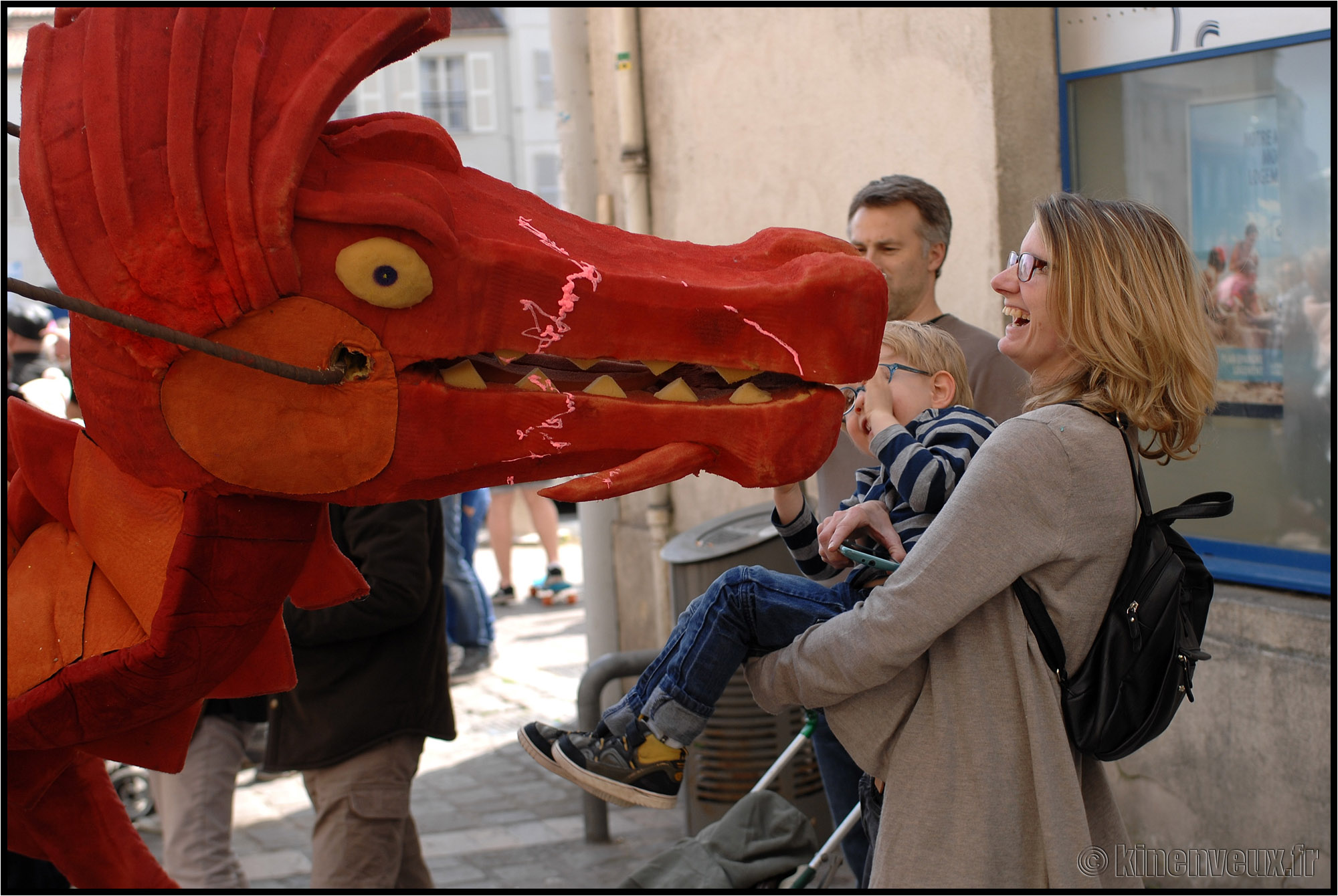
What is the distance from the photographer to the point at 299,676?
3.25 metres

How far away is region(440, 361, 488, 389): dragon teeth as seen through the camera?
154cm

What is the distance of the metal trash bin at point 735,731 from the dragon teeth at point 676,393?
9.52 ft

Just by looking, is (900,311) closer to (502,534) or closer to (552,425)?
(552,425)

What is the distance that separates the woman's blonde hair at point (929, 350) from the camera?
2426 mm

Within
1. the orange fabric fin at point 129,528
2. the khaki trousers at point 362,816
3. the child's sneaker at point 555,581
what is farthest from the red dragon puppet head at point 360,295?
the child's sneaker at point 555,581

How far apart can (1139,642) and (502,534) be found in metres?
8.14

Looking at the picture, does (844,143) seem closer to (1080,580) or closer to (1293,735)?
(1293,735)

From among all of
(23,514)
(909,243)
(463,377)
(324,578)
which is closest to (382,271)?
(463,377)

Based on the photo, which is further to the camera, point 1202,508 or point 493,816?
point 493,816

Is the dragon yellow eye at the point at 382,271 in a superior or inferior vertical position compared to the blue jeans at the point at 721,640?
superior

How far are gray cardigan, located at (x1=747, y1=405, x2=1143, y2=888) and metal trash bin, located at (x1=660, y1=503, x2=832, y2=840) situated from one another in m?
2.48

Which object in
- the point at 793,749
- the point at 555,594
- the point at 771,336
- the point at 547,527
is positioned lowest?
the point at 555,594

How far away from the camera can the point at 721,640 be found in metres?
2.15

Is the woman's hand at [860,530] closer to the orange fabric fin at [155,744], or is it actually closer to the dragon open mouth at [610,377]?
the dragon open mouth at [610,377]
